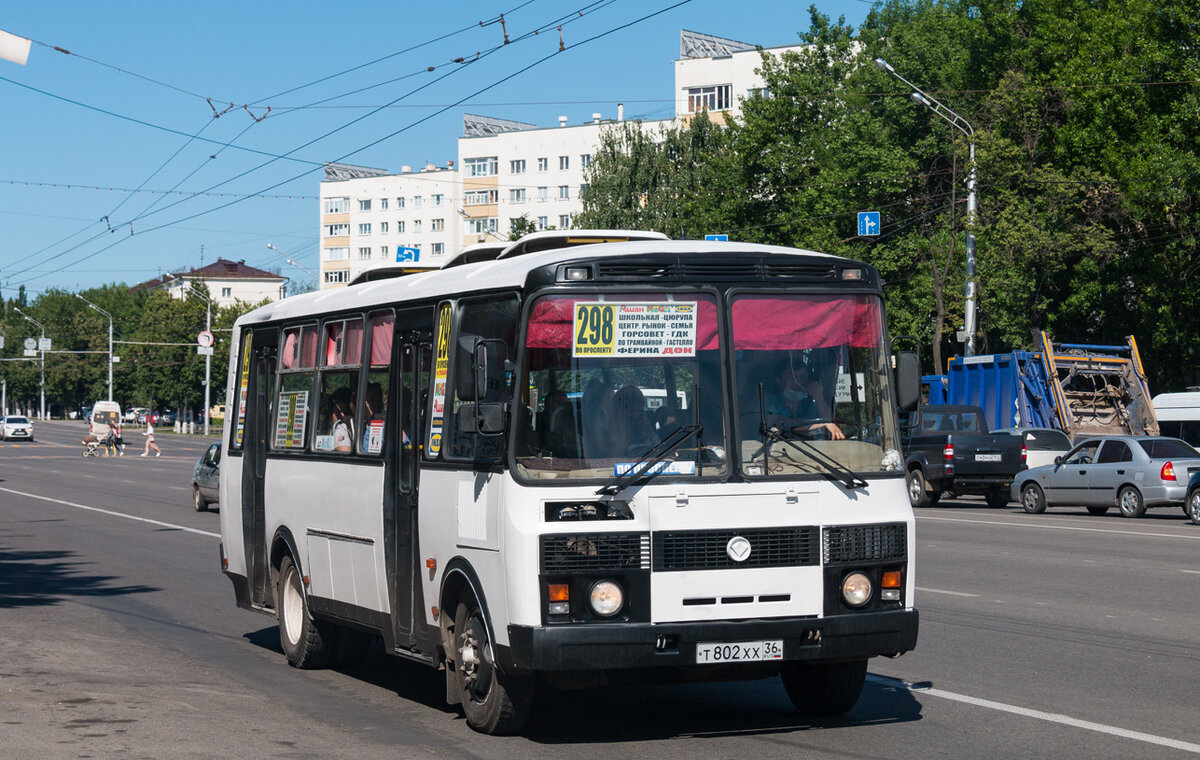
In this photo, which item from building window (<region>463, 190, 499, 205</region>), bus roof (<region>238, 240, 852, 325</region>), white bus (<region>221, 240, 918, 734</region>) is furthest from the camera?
building window (<region>463, 190, 499, 205</region>)

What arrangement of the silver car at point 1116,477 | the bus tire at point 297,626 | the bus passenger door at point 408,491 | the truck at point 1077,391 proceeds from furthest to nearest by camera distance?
the truck at point 1077,391 → the silver car at point 1116,477 → the bus tire at point 297,626 → the bus passenger door at point 408,491

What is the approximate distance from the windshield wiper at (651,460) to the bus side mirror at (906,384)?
1.23 meters

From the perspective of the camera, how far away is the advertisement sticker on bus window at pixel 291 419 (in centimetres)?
1109

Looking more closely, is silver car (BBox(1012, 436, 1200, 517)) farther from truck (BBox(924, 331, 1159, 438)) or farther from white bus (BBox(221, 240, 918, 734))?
white bus (BBox(221, 240, 918, 734))

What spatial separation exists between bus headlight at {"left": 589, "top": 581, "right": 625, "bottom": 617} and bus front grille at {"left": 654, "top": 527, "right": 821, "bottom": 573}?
0.22 metres

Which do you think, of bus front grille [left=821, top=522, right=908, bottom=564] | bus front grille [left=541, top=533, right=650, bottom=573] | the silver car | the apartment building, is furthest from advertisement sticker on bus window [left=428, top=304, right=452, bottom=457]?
the apartment building

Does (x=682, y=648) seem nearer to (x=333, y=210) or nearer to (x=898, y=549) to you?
(x=898, y=549)

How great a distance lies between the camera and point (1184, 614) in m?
13.1

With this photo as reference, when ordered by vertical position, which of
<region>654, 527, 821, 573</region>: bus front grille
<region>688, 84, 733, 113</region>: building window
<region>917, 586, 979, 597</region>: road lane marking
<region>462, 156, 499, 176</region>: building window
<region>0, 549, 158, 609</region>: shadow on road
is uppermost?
<region>688, 84, 733, 113</region>: building window

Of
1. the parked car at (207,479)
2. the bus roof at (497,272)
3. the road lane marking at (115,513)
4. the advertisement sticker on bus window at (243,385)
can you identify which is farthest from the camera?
the parked car at (207,479)

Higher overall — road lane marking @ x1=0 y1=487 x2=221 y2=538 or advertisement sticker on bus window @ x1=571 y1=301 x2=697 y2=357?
advertisement sticker on bus window @ x1=571 y1=301 x2=697 y2=357

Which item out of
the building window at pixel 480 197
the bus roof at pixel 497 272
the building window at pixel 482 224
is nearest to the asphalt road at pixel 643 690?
the bus roof at pixel 497 272

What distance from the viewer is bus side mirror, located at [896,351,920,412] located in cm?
830

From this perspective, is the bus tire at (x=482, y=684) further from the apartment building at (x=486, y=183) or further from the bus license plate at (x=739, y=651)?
the apartment building at (x=486, y=183)
